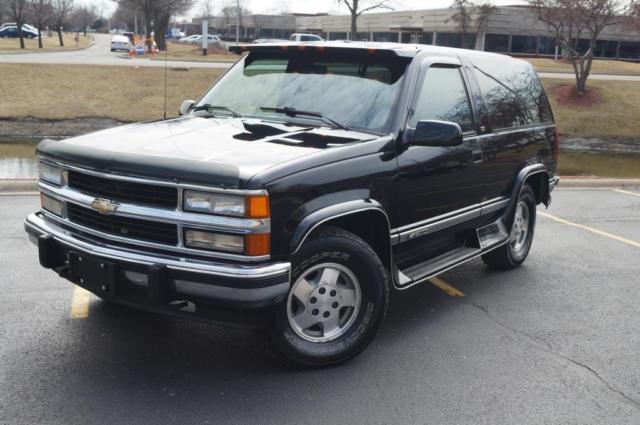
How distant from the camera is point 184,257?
3.68 m

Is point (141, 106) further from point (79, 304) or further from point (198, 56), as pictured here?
point (198, 56)

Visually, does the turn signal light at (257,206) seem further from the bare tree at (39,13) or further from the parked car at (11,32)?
the parked car at (11,32)

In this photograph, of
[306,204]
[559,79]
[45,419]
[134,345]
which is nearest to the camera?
[45,419]

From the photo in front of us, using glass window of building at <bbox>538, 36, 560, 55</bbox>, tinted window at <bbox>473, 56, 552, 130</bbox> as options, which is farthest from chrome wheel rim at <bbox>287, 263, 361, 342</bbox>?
glass window of building at <bbox>538, 36, 560, 55</bbox>

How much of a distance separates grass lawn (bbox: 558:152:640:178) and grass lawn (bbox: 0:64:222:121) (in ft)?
38.3

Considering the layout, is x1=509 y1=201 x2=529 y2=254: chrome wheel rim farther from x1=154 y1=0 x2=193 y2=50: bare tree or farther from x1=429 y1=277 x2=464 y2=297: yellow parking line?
x1=154 y1=0 x2=193 y2=50: bare tree

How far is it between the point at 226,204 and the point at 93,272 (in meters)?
0.91

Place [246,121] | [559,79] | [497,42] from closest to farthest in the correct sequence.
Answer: [246,121] < [559,79] < [497,42]

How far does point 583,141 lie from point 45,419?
21.7m

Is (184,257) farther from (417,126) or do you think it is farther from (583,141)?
(583,141)

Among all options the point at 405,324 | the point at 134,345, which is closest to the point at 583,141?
the point at 405,324

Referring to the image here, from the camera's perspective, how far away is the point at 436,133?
4465mm

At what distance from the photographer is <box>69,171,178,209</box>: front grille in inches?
146

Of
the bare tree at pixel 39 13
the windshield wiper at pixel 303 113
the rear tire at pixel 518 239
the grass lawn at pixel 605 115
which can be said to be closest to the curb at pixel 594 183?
the rear tire at pixel 518 239
